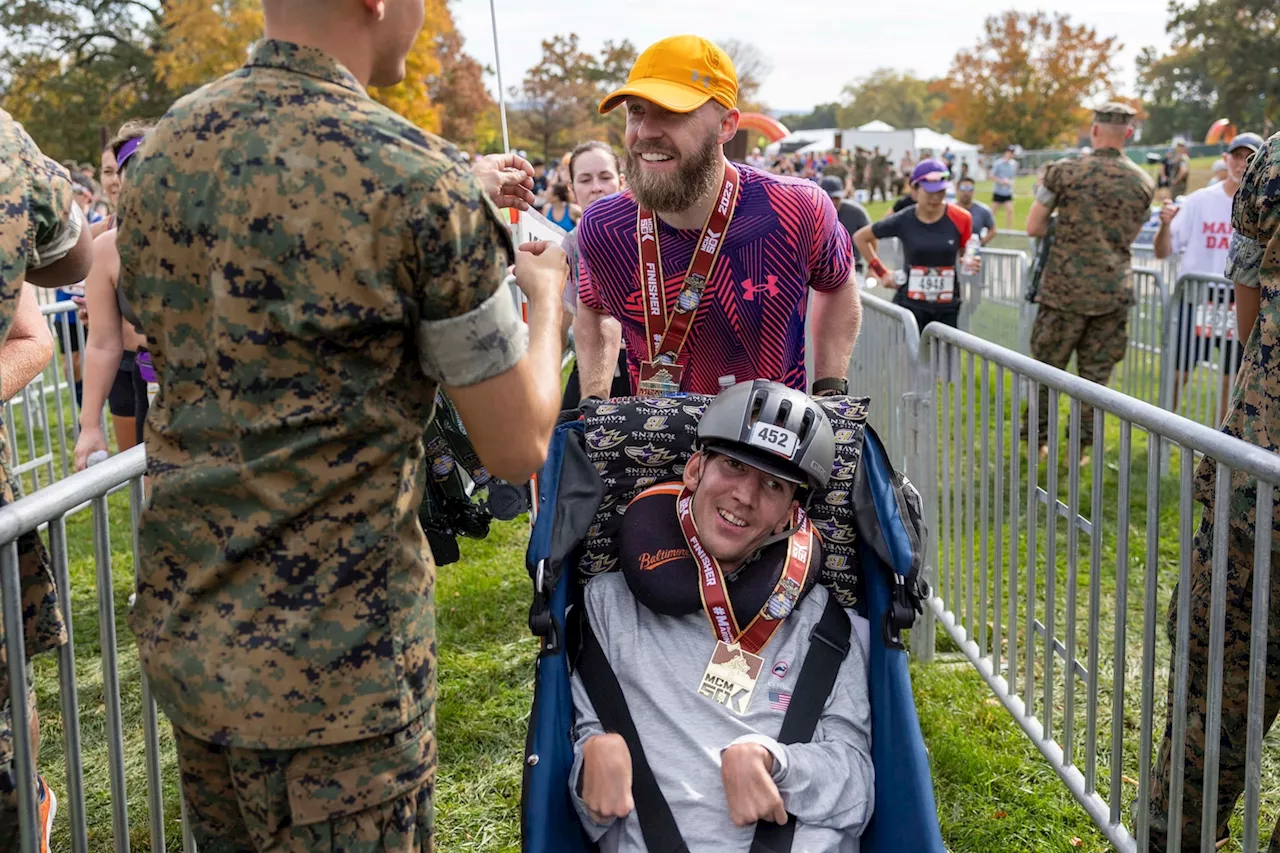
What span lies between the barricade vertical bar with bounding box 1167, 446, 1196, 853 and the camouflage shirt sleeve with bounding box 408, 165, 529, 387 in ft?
5.69

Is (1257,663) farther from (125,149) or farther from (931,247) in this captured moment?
(931,247)

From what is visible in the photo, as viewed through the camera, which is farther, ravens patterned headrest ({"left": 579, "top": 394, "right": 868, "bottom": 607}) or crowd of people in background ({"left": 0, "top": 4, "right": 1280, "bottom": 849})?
ravens patterned headrest ({"left": 579, "top": 394, "right": 868, "bottom": 607})

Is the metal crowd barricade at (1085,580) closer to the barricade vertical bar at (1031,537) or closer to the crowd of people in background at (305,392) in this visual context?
the barricade vertical bar at (1031,537)

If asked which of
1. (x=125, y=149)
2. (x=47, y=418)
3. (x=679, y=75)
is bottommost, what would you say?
(x=47, y=418)

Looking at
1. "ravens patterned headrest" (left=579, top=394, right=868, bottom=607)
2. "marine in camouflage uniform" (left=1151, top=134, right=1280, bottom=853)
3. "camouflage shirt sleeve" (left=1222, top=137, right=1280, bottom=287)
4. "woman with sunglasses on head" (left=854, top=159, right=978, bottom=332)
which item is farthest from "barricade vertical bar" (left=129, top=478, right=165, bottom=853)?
"woman with sunglasses on head" (left=854, top=159, right=978, bottom=332)

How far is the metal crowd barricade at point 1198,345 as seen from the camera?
7547 millimetres

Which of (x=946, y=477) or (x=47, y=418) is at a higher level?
(x=946, y=477)

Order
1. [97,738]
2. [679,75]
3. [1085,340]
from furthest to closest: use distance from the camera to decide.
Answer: [1085,340] → [97,738] → [679,75]

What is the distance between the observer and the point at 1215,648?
2668 mm

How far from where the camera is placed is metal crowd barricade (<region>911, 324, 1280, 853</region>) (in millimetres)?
2635

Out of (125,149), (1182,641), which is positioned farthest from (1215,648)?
(125,149)

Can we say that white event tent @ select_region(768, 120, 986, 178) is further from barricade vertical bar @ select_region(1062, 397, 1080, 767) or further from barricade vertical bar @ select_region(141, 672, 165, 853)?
barricade vertical bar @ select_region(141, 672, 165, 853)

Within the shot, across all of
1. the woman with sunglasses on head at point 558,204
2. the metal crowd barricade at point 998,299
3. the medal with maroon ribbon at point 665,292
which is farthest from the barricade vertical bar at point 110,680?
the metal crowd barricade at point 998,299

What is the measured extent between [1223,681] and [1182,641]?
161mm
